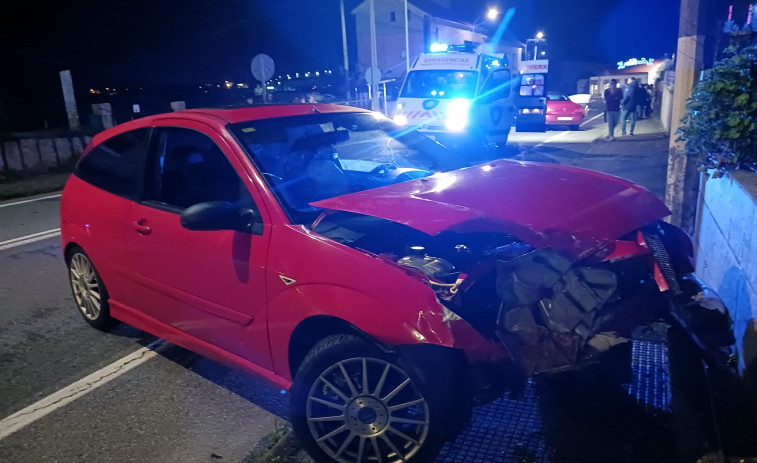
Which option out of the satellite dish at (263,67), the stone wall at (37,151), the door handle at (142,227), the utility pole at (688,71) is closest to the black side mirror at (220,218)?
the door handle at (142,227)

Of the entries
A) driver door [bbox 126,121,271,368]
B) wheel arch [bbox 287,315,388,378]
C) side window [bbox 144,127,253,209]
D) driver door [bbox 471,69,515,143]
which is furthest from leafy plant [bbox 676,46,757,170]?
driver door [bbox 471,69,515,143]

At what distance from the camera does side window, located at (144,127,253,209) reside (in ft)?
11.2

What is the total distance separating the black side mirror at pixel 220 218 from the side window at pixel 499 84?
1137 cm

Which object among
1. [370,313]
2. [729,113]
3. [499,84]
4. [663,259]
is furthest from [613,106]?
[370,313]

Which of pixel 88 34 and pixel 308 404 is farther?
pixel 88 34

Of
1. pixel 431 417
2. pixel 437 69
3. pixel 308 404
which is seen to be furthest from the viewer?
pixel 437 69

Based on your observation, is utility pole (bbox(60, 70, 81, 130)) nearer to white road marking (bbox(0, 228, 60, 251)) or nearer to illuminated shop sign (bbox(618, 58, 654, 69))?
white road marking (bbox(0, 228, 60, 251))

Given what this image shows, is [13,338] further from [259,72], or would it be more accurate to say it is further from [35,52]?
[35,52]

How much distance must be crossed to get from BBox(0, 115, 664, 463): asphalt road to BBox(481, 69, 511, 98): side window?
35.7ft

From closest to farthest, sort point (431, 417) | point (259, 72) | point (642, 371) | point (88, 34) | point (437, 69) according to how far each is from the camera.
Answer: 1. point (431, 417)
2. point (642, 371)
3. point (437, 69)
4. point (259, 72)
5. point (88, 34)

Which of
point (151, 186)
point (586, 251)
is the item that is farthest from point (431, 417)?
point (151, 186)

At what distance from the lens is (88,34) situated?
32.4 m

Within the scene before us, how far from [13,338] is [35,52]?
98.9 ft

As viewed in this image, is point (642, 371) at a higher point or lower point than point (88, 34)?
lower
